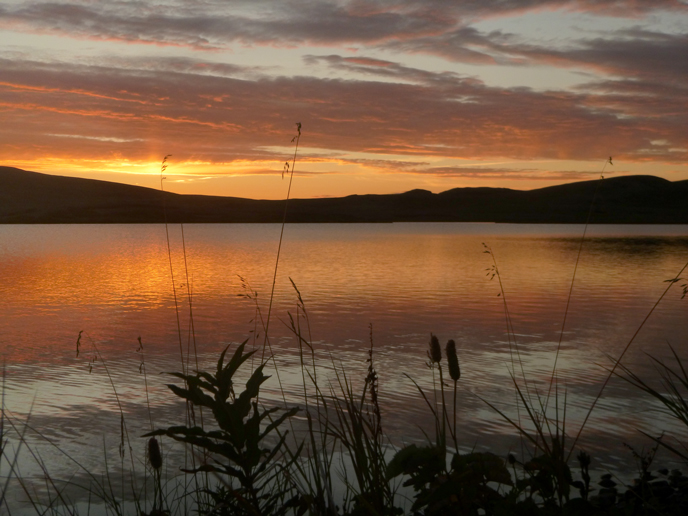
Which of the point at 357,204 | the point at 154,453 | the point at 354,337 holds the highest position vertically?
the point at 357,204

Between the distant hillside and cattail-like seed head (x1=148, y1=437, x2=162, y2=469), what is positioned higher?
the distant hillside

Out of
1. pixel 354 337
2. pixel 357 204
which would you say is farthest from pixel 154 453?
pixel 357 204

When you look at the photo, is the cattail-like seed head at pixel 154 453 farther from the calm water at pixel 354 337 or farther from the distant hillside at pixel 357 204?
the distant hillside at pixel 357 204

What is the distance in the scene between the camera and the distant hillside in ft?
460

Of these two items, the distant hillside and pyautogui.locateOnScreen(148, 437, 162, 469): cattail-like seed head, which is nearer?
pyautogui.locateOnScreen(148, 437, 162, 469): cattail-like seed head

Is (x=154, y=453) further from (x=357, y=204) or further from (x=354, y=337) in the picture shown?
(x=357, y=204)

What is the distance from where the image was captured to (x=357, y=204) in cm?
18700

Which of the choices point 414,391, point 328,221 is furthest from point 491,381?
point 328,221

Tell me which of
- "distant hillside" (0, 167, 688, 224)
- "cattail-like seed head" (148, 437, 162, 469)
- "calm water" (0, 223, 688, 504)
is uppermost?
"distant hillside" (0, 167, 688, 224)

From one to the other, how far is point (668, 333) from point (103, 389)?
9.07 m

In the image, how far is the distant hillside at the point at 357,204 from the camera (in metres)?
140

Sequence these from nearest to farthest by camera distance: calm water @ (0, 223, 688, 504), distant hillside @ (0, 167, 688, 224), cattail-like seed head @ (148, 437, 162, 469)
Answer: cattail-like seed head @ (148, 437, 162, 469) → calm water @ (0, 223, 688, 504) → distant hillside @ (0, 167, 688, 224)

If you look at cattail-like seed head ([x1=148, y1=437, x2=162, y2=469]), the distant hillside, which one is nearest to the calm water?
cattail-like seed head ([x1=148, y1=437, x2=162, y2=469])

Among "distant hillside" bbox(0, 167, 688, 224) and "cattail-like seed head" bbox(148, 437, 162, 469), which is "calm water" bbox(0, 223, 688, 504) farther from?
"distant hillside" bbox(0, 167, 688, 224)
